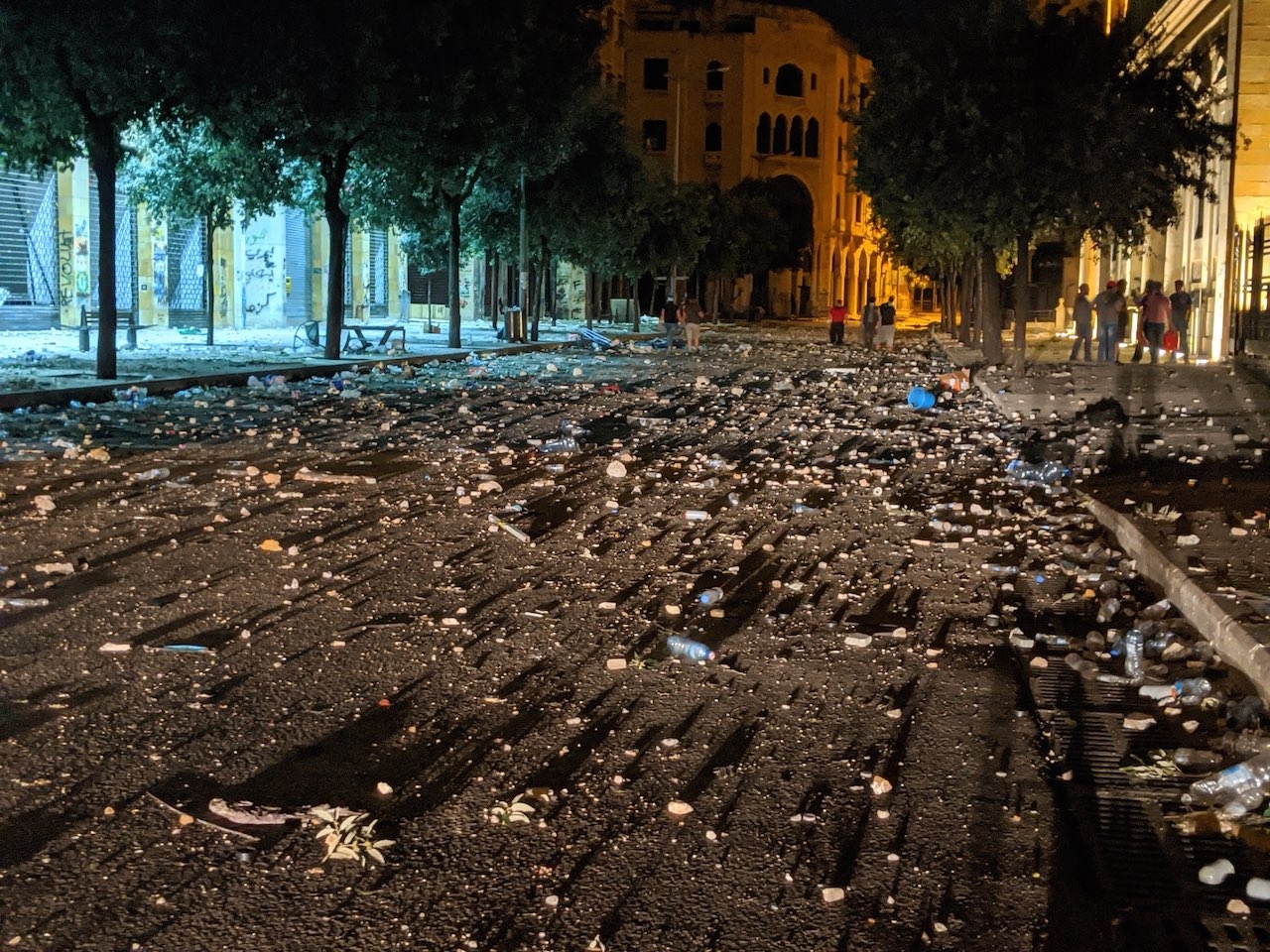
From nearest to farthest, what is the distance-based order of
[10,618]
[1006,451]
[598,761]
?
[598,761] → [10,618] → [1006,451]

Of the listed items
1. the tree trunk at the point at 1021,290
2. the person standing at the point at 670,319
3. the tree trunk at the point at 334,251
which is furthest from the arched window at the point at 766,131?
the tree trunk at the point at 334,251

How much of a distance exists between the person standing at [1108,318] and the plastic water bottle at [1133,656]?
27525 mm

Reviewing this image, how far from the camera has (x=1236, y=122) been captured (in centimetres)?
3169

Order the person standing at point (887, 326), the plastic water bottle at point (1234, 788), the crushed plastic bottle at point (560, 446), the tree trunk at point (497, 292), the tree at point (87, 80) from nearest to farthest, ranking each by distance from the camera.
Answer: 1. the plastic water bottle at point (1234, 788)
2. the crushed plastic bottle at point (560, 446)
3. the tree at point (87, 80)
4. the person standing at point (887, 326)
5. the tree trunk at point (497, 292)

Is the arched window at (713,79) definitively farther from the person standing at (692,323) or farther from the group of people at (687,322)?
the person standing at (692,323)

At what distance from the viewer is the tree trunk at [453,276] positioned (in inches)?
1465

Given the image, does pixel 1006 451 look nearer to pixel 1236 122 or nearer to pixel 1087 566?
pixel 1087 566

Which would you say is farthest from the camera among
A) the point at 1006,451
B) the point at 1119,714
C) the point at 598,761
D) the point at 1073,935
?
the point at 1006,451

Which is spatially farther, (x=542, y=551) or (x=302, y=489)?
(x=302, y=489)

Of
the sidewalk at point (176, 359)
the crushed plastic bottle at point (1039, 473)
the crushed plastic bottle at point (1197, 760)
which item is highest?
the sidewalk at point (176, 359)

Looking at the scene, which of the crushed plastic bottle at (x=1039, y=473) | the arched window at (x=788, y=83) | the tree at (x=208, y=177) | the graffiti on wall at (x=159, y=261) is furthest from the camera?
the arched window at (x=788, y=83)

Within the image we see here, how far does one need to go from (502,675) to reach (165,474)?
22.5 feet

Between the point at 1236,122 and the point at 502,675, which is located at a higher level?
the point at 1236,122

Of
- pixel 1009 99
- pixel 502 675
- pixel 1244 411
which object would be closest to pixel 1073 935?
pixel 502 675
